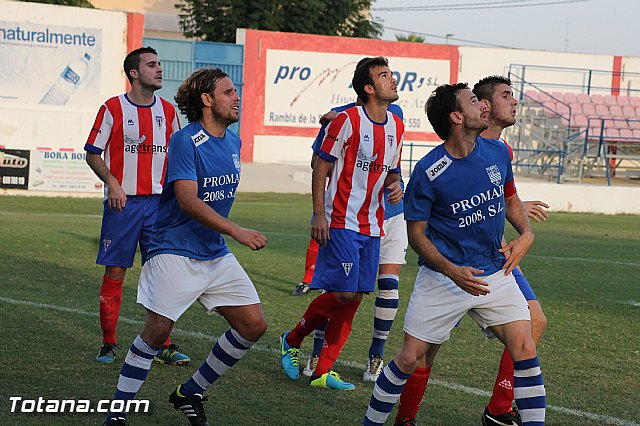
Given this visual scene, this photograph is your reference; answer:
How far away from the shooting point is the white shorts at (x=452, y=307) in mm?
4988

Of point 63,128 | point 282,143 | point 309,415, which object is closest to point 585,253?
point 309,415

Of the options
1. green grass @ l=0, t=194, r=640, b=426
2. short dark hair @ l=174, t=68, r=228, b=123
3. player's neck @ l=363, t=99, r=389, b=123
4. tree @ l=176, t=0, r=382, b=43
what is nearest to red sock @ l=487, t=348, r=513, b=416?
green grass @ l=0, t=194, r=640, b=426

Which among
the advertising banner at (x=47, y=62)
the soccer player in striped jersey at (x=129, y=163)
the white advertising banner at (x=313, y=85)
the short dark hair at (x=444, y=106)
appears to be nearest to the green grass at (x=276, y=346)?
the soccer player in striped jersey at (x=129, y=163)

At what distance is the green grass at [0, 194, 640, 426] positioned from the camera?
5.92 m

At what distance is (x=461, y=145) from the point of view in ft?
16.6

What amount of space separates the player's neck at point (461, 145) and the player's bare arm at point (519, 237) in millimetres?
463

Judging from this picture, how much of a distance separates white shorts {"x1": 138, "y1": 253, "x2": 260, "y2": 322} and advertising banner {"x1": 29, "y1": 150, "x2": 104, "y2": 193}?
15.7 m

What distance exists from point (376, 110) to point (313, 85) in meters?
24.3

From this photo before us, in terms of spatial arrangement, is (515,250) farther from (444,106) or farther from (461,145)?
(444,106)

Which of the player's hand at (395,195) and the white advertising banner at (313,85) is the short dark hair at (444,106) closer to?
the player's hand at (395,195)

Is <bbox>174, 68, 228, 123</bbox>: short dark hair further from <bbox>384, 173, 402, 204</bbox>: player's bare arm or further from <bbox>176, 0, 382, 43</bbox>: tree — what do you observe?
<bbox>176, 0, 382, 43</bbox>: tree

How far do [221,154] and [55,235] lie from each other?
9425 millimetres

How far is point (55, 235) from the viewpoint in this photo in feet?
46.7

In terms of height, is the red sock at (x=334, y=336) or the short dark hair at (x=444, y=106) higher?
the short dark hair at (x=444, y=106)
